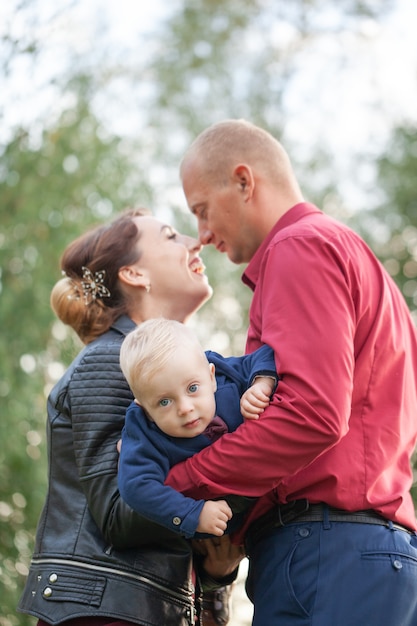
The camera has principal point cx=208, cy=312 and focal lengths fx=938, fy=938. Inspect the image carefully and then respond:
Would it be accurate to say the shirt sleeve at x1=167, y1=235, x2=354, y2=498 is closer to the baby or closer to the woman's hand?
the baby

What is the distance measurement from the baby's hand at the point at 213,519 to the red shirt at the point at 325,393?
42 mm

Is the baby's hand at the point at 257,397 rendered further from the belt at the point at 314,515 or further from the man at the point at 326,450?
the belt at the point at 314,515

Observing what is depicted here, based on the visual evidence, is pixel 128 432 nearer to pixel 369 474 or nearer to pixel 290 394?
pixel 290 394

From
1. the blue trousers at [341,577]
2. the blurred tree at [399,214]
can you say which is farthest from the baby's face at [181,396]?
the blurred tree at [399,214]

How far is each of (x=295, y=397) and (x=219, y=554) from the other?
0.80 metres

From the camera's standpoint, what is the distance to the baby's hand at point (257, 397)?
2.44 meters

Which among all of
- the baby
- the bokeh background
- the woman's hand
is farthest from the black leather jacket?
the bokeh background

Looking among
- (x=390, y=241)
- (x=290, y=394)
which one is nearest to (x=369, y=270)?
(x=290, y=394)

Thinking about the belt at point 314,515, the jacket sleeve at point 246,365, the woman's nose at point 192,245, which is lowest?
the belt at point 314,515

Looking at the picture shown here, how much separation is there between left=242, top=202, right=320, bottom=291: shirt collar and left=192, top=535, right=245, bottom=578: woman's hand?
32.3 inches

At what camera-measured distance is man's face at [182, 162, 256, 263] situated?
3.12 meters

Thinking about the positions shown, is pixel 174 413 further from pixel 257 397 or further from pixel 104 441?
pixel 104 441

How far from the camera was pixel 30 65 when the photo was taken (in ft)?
19.6

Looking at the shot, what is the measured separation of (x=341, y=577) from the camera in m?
2.50
